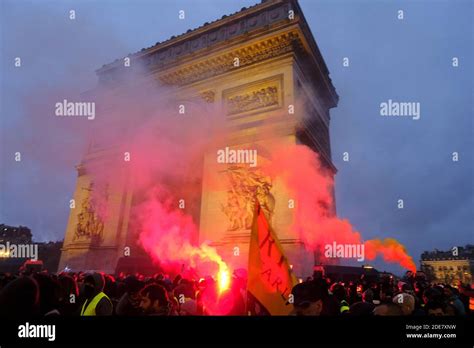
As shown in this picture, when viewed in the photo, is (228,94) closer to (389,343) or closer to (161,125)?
(161,125)

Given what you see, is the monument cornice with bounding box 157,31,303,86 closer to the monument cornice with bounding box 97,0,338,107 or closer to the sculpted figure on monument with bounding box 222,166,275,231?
the monument cornice with bounding box 97,0,338,107

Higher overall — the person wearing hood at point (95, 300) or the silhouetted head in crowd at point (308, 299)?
the silhouetted head in crowd at point (308, 299)

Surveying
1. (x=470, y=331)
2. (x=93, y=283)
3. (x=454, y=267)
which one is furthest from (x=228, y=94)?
(x=454, y=267)

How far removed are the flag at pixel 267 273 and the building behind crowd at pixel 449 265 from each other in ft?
243

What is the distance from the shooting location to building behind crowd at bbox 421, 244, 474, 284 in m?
64.2

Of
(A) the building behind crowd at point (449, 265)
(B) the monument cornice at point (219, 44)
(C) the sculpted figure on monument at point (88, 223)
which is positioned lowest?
(A) the building behind crowd at point (449, 265)

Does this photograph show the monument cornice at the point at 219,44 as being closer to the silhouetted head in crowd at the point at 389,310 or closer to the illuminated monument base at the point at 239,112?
the illuminated monument base at the point at 239,112

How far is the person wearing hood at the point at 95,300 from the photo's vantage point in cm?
336

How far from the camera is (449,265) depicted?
222ft

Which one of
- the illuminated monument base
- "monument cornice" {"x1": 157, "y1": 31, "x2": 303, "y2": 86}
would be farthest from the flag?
"monument cornice" {"x1": 157, "y1": 31, "x2": 303, "y2": 86}

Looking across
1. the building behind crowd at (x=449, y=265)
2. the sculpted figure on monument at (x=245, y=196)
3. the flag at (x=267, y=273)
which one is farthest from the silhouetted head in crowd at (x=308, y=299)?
the building behind crowd at (x=449, y=265)

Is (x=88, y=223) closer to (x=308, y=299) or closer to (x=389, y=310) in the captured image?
(x=308, y=299)

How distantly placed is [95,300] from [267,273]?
6.65 feet

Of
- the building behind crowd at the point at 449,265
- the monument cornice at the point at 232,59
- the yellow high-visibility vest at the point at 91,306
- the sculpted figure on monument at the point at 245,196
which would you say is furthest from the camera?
the building behind crowd at the point at 449,265
